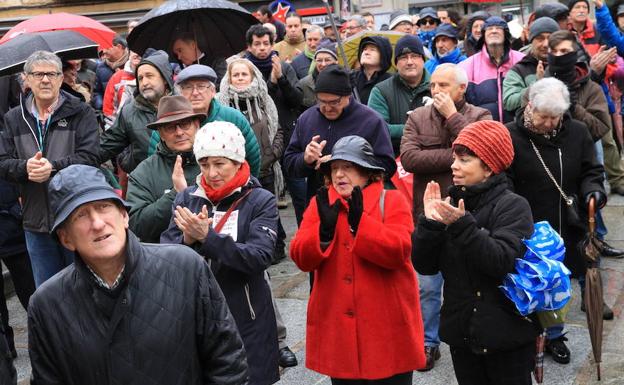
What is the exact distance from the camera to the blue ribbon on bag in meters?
4.50

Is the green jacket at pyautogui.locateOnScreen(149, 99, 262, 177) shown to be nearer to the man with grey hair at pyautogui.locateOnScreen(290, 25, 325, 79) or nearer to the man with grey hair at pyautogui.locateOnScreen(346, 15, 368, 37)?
the man with grey hair at pyautogui.locateOnScreen(290, 25, 325, 79)

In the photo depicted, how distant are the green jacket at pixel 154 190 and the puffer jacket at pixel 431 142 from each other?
1528 millimetres

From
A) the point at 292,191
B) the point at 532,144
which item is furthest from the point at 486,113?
the point at 292,191

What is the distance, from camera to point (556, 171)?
6.05 meters

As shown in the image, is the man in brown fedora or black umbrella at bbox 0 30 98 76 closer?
the man in brown fedora

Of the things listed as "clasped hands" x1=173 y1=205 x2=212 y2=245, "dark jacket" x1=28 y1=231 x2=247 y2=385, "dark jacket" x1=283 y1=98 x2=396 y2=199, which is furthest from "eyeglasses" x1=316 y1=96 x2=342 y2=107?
"dark jacket" x1=28 y1=231 x2=247 y2=385

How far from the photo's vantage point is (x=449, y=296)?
15.5 ft

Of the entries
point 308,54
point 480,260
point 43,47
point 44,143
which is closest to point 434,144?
point 480,260

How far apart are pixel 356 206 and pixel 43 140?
305 cm

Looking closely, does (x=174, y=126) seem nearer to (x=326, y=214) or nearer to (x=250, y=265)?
(x=250, y=265)

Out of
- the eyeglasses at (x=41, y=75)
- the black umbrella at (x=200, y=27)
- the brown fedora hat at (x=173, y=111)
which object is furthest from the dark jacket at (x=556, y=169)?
the eyeglasses at (x=41, y=75)

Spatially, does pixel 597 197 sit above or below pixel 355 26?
below

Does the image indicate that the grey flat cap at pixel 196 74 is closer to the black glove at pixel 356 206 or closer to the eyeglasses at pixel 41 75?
the eyeglasses at pixel 41 75

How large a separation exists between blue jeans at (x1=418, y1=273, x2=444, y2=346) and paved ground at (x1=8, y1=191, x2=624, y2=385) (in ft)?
0.68
